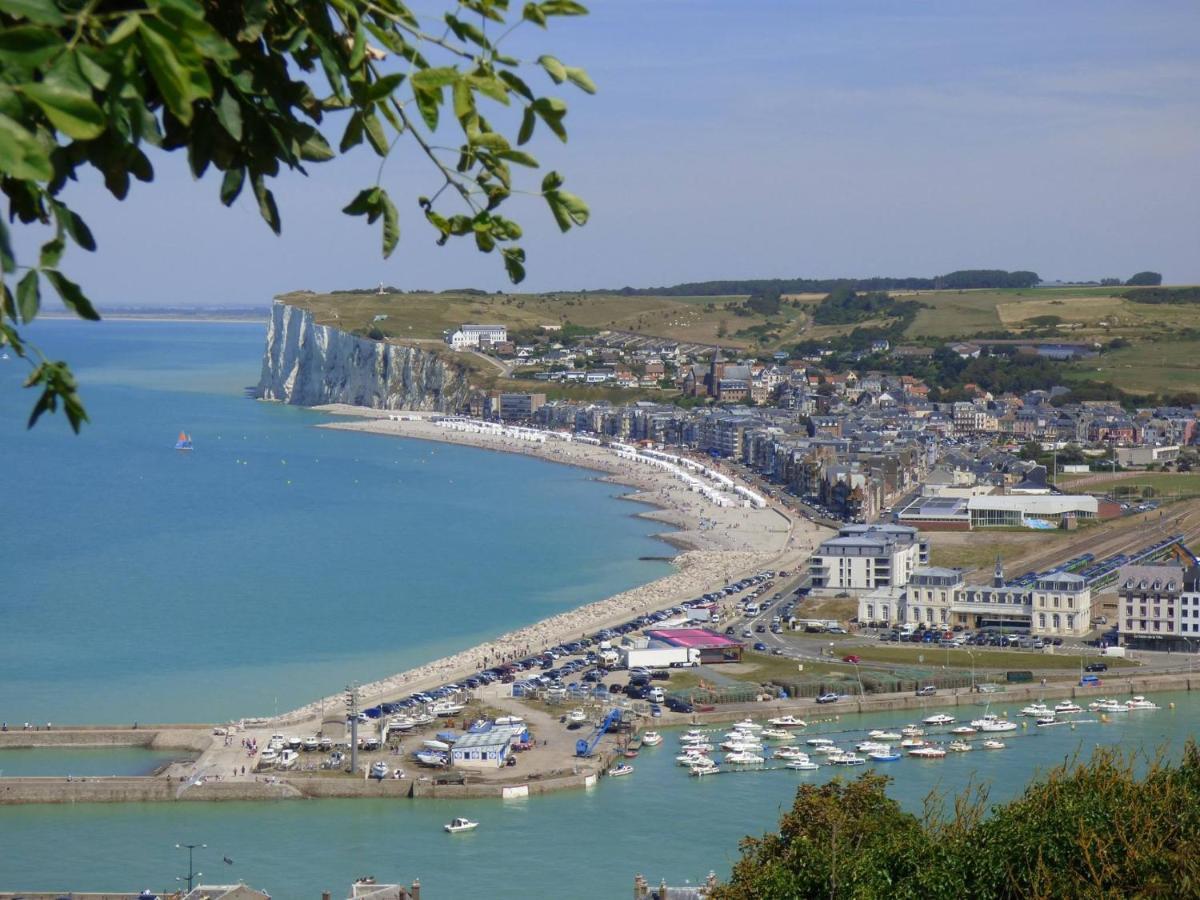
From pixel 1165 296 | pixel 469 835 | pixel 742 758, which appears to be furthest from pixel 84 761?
pixel 1165 296

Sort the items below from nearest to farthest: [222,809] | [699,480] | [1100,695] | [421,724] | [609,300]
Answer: [222,809] < [421,724] < [1100,695] < [699,480] < [609,300]

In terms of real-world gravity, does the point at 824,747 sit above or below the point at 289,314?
below

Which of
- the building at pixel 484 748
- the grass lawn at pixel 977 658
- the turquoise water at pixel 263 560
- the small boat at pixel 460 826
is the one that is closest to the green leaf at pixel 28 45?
the turquoise water at pixel 263 560

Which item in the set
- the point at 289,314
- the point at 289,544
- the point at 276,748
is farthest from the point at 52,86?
the point at 289,314

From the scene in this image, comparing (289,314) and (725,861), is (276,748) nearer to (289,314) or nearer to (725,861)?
(725,861)

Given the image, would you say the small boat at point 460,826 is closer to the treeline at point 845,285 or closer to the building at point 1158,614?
the building at point 1158,614
